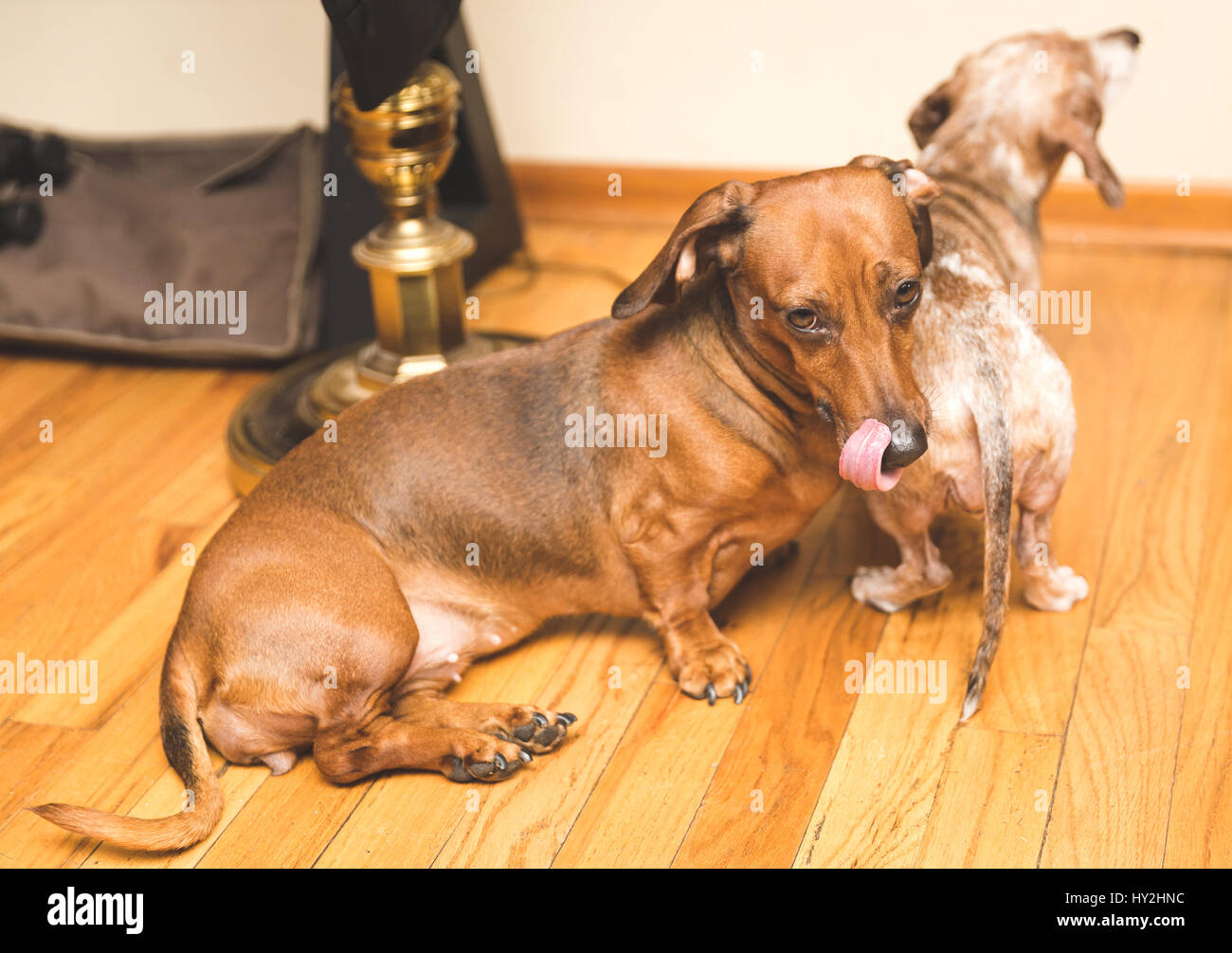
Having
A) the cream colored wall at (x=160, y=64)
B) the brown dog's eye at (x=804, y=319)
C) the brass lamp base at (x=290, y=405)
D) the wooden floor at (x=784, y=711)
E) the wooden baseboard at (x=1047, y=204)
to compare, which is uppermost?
the brown dog's eye at (x=804, y=319)

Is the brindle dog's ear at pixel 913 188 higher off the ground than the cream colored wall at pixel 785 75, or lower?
higher

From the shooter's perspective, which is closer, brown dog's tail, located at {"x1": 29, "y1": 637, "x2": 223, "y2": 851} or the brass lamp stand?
brown dog's tail, located at {"x1": 29, "y1": 637, "x2": 223, "y2": 851}

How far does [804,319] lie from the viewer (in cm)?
238

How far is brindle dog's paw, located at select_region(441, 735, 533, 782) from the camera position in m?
2.52

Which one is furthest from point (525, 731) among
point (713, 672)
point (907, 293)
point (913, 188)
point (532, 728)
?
point (913, 188)

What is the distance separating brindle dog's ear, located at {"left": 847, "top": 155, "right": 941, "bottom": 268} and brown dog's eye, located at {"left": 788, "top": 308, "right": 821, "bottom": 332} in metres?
0.28

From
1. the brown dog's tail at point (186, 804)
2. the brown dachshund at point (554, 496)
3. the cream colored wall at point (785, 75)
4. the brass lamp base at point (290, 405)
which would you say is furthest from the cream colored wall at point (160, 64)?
the brown dog's tail at point (186, 804)

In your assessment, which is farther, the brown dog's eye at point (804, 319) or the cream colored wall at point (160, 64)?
the cream colored wall at point (160, 64)

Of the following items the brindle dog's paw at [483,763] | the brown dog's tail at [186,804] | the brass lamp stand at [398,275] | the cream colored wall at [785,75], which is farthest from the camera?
the cream colored wall at [785,75]

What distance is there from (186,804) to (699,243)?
138cm

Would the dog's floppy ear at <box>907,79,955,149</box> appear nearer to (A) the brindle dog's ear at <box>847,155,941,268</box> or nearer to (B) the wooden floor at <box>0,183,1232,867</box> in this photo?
(A) the brindle dog's ear at <box>847,155,941,268</box>

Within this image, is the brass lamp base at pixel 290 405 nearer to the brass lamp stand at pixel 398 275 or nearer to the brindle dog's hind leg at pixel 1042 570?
the brass lamp stand at pixel 398 275

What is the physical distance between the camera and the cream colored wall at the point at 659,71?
4.36 meters

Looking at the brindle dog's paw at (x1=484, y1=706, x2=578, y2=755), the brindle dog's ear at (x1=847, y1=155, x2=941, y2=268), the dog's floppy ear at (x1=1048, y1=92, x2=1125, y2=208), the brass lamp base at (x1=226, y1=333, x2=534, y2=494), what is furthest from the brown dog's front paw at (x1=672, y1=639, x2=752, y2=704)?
the dog's floppy ear at (x1=1048, y1=92, x2=1125, y2=208)
